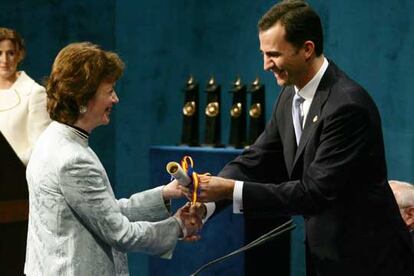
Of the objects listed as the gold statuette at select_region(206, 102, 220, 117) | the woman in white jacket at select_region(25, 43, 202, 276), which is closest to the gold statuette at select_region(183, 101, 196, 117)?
the gold statuette at select_region(206, 102, 220, 117)

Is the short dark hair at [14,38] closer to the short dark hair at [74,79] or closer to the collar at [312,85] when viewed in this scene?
the short dark hair at [74,79]

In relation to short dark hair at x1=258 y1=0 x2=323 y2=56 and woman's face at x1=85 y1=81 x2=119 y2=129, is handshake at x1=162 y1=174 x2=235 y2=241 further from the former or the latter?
short dark hair at x1=258 y1=0 x2=323 y2=56

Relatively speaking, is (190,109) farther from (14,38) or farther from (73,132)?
(73,132)

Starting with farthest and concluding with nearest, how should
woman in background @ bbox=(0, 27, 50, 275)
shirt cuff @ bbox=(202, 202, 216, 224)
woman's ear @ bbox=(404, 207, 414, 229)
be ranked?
woman in background @ bbox=(0, 27, 50, 275)
woman's ear @ bbox=(404, 207, 414, 229)
shirt cuff @ bbox=(202, 202, 216, 224)

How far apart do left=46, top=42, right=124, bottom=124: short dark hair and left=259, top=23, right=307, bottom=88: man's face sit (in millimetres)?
503

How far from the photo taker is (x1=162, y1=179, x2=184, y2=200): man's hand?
2.83 metres

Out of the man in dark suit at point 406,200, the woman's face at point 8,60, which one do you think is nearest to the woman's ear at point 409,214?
the man in dark suit at point 406,200

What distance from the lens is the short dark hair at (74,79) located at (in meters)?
2.51

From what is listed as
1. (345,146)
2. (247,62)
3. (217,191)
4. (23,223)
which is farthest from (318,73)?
(247,62)

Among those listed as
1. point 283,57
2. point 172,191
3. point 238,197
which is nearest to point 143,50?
point 172,191

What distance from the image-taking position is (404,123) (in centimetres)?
442

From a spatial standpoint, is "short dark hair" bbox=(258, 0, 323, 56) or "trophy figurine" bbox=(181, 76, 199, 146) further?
"trophy figurine" bbox=(181, 76, 199, 146)

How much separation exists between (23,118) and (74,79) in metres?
2.22

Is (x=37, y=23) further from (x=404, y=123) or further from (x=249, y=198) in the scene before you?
(x=249, y=198)
